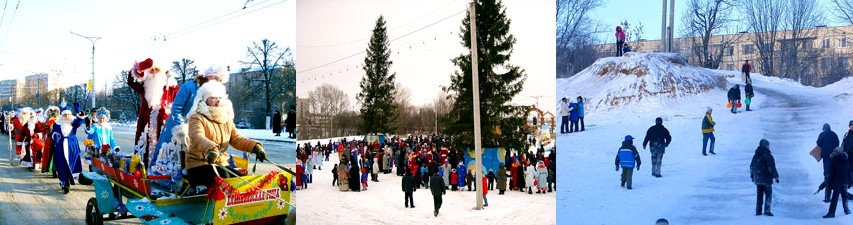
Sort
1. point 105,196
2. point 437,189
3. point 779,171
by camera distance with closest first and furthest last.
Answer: point 105,196 → point 779,171 → point 437,189

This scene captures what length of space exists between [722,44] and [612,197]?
1.61 m

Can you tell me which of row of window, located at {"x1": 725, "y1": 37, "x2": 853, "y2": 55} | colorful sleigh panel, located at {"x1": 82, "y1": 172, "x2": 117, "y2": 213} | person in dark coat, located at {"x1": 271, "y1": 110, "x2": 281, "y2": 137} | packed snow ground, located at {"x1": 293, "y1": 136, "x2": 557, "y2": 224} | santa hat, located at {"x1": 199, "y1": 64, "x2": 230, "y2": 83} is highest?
row of window, located at {"x1": 725, "y1": 37, "x2": 853, "y2": 55}

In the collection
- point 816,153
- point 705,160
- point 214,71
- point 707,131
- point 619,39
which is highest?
point 619,39

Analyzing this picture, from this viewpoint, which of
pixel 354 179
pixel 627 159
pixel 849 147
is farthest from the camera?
pixel 354 179

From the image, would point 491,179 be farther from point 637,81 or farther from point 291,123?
point 291,123

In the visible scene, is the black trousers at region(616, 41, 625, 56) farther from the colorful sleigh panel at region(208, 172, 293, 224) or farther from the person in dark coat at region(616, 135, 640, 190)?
the colorful sleigh panel at region(208, 172, 293, 224)

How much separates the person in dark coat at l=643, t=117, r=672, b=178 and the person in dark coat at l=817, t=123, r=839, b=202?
45.4 inches

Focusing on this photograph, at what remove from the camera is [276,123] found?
450cm

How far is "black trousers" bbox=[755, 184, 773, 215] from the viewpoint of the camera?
14.8 ft

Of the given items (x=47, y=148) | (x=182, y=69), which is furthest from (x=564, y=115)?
(x=47, y=148)

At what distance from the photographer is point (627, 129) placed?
18.0ft

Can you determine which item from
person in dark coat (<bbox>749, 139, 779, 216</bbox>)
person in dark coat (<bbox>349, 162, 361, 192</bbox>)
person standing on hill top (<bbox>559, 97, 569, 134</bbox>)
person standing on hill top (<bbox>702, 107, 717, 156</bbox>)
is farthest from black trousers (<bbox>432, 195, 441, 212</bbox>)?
person in dark coat (<bbox>749, 139, 779, 216</bbox>)

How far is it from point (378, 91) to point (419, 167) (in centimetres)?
95

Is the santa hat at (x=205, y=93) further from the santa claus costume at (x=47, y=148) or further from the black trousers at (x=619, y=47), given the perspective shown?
the black trousers at (x=619, y=47)
